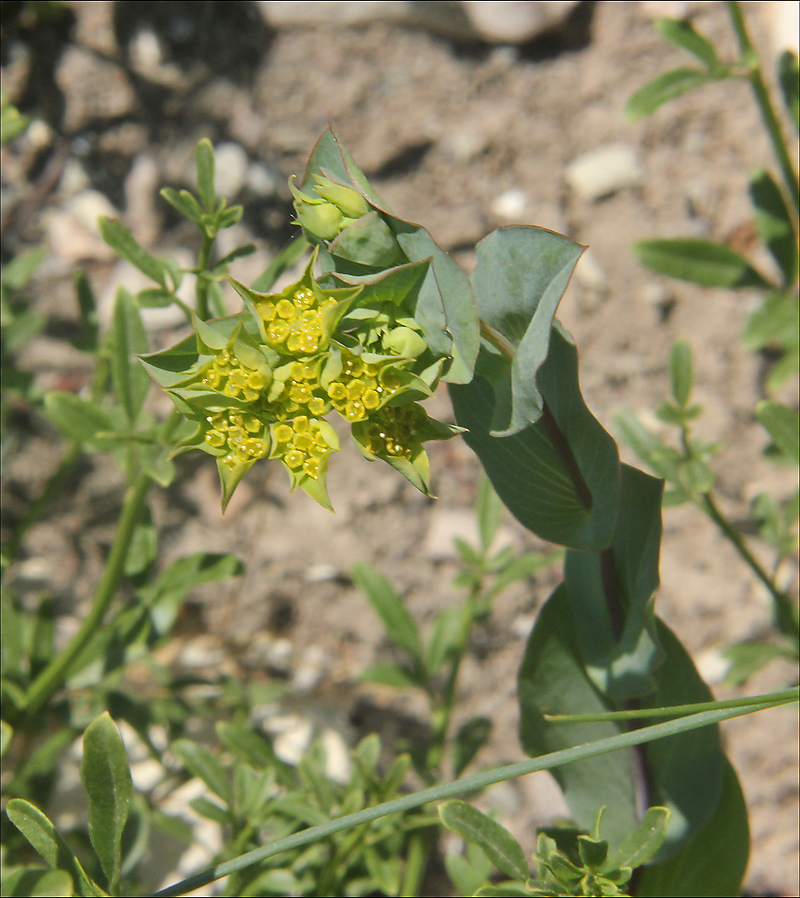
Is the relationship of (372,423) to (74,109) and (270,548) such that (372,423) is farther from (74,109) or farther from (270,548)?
(74,109)

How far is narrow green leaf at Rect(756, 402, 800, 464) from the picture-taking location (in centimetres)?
171

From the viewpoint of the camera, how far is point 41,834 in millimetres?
1253

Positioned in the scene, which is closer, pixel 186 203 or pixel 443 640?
pixel 186 203

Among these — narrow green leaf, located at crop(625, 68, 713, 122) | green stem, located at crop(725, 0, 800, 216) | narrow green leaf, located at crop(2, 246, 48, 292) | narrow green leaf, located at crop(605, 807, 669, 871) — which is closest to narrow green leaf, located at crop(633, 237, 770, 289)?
green stem, located at crop(725, 0, 800, 216)

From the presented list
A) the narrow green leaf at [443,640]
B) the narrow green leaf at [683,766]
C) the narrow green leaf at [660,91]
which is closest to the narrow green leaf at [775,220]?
the narrow green leaf at [660,91]

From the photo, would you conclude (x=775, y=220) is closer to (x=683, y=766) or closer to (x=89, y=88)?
(x=683, y=766)

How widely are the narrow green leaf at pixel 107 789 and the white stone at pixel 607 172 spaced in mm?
2143

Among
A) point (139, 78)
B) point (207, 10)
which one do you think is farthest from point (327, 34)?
point (139, 78)

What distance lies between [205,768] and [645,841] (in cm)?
94

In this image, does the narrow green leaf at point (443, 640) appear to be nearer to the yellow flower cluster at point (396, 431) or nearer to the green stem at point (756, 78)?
the yellow flower cluster at point (396, 431)

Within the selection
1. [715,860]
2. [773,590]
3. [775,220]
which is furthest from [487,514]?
[775,220]

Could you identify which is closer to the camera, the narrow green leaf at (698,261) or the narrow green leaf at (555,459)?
the narrow green leaf at (555,459)

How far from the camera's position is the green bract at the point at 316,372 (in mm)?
1080

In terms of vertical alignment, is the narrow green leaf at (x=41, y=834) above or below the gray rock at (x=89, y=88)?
below
